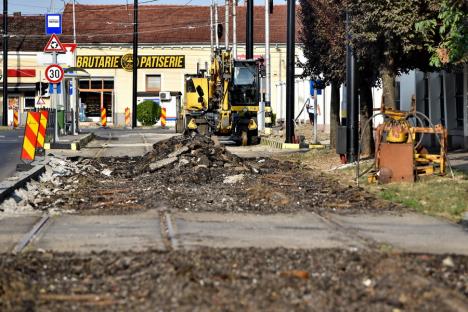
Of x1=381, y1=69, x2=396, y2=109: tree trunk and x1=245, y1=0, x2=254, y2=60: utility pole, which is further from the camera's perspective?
x1=245, y1=0, x2=254, y2=60: utility pole

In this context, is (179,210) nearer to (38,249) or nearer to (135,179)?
(38,249)

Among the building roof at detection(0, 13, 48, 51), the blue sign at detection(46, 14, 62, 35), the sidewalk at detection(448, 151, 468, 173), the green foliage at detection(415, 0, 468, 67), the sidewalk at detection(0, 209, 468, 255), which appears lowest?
the sidewalk at detection(0, 209, 468, 255)

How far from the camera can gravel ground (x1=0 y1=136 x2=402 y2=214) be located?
12.4 meters

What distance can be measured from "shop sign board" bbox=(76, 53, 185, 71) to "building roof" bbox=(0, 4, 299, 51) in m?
1.18

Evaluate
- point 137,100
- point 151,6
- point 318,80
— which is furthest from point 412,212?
point 151,6

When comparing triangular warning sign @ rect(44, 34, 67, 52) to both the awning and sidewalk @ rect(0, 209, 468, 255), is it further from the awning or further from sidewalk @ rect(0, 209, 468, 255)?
the awning

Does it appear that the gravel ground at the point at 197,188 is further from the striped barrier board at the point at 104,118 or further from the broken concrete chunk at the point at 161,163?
the striped barrier board at the point at 104,118

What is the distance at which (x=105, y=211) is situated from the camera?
38.7 ft

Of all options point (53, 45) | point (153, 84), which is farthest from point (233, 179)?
point (153, 84)

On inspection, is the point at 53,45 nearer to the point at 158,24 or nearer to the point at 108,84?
the point at 108,84

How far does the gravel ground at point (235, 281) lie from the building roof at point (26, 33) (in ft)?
193

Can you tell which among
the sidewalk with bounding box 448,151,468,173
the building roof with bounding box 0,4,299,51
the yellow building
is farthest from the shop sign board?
the sidewalk with bounding box 448,151,468,173

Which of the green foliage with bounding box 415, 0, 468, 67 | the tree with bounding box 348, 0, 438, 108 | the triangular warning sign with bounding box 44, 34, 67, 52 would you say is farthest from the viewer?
the triangular warning sign with bounding box 44, 34, 67, 52

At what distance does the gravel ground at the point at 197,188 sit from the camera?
1243 centimetres
